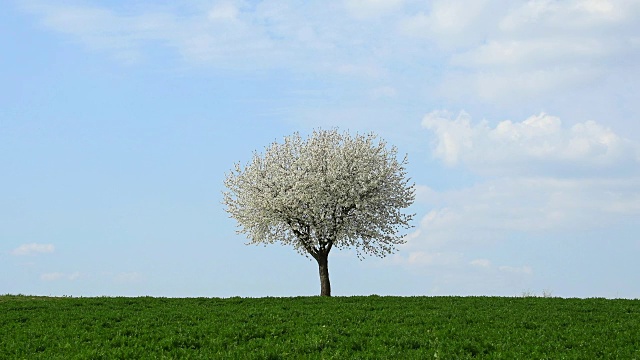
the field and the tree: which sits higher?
the tree

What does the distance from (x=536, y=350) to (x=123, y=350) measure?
14.0 metres

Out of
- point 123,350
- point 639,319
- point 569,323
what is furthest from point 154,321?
point 639,319

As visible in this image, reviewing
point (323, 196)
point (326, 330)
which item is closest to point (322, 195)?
point (323, 196)

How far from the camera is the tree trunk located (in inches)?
1790

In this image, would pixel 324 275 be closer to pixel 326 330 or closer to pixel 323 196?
pixel 323 196

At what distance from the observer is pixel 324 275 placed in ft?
150

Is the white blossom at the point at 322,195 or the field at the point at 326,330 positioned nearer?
the field at the point at 326,330

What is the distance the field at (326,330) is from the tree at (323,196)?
9.97 metres

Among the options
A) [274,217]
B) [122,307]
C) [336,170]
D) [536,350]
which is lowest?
[536,350]

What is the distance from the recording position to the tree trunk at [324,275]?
4547 cm

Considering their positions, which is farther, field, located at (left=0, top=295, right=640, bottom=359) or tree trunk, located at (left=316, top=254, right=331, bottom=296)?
tree trunk, located at (left=316, top=254, right=331, bottom=296)

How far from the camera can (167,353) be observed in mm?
22484

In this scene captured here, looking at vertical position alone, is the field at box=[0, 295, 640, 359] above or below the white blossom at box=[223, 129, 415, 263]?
below

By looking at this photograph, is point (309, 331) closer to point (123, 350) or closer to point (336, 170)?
point (123, 350)
